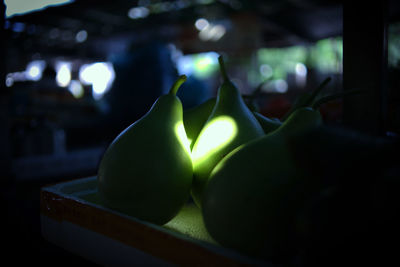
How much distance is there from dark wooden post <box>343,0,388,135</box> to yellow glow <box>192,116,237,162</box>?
175 mm

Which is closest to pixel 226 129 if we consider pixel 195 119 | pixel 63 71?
pixel 195 119

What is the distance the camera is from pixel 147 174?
322 mm

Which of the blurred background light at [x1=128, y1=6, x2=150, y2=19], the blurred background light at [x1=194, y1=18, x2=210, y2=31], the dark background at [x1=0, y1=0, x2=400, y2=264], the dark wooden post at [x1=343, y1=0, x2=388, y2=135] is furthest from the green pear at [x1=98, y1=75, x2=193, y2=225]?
the blurred background light at [x1=128, y1=6, x2=150, y2=19]

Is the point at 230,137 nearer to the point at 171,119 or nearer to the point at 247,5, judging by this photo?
the point at 171,119

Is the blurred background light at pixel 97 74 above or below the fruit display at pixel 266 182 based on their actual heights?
below

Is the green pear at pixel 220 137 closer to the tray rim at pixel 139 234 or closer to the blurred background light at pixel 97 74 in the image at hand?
the tray rim at pixel 139 234

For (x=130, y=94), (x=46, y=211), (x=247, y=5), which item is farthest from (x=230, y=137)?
(x=247, y=5)

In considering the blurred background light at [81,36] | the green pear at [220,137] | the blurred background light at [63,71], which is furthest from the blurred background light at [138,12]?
the green pear at [220,137]

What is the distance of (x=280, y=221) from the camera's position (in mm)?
252

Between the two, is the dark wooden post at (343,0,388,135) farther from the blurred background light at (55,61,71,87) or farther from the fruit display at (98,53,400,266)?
the blurred background light at (55,61,71,87)

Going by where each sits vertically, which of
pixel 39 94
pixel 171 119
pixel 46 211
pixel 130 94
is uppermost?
pixel 171 119

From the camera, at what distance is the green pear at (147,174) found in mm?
322

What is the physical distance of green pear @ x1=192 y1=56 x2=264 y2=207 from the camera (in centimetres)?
36

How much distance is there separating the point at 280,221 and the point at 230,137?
0.45 feet
